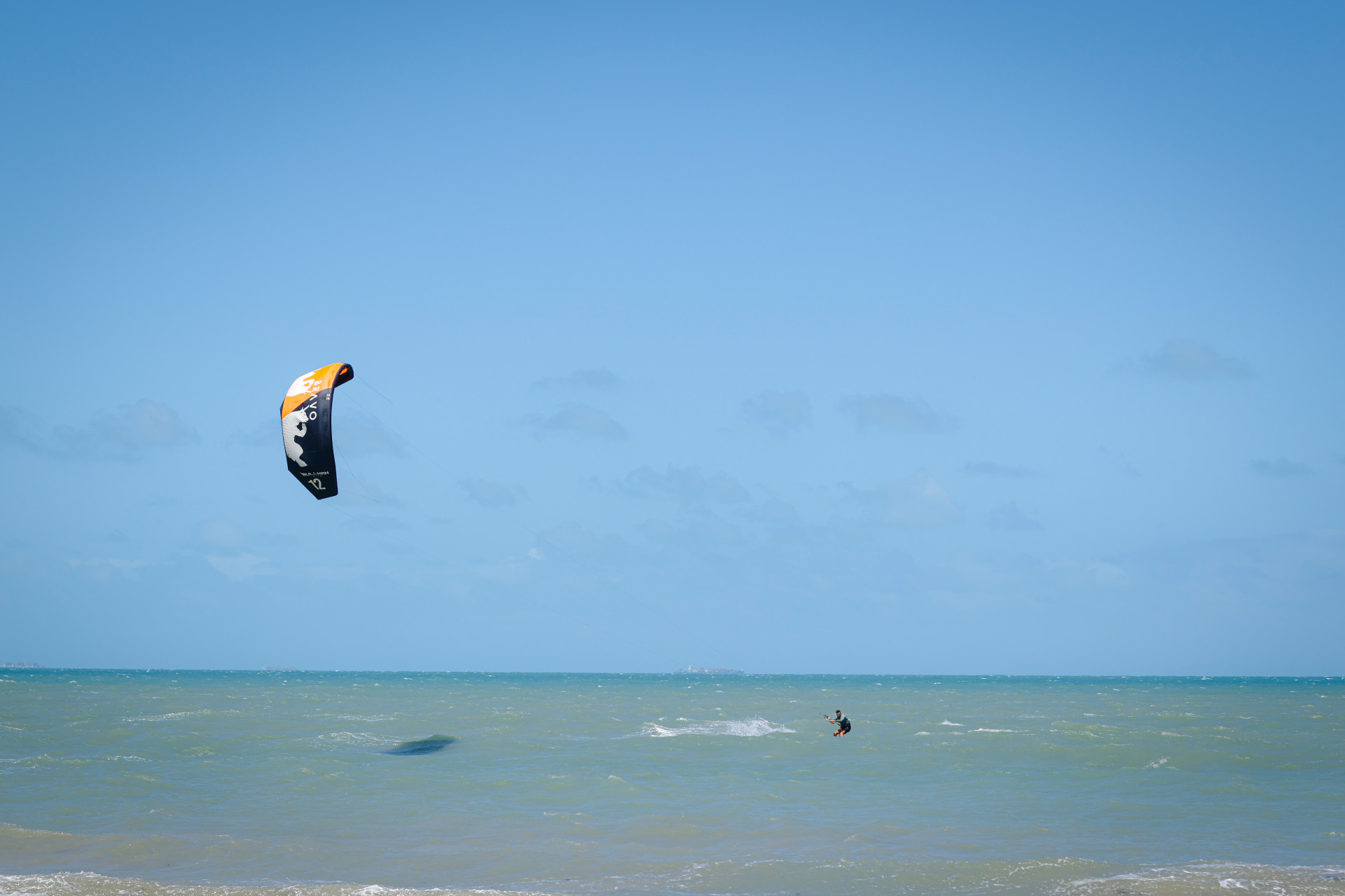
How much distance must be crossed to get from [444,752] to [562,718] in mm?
12372

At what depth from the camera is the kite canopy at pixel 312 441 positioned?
16812mm

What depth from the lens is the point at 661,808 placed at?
56.9 feet

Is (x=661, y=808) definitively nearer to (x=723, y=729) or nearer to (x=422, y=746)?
(x=422, y=746)

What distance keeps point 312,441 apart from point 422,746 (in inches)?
485

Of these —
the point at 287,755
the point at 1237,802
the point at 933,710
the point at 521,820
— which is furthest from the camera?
the point at 933,710

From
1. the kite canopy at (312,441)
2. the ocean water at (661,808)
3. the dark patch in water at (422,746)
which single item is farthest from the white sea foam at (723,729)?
the kite canopy at (312,441)

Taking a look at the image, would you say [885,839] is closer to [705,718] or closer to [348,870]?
[348,870]

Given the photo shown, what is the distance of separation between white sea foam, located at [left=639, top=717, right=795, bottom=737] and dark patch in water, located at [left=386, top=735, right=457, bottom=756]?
19.9 ft

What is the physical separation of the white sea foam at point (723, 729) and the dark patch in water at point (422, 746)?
605 cm

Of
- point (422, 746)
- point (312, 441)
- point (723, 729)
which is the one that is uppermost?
point (312, 441)

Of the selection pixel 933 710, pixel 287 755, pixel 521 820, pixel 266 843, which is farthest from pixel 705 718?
pixel 266 843

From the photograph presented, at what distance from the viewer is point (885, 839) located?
15086mm

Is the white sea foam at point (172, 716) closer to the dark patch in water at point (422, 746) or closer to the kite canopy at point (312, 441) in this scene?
the dark patch in water at point (422, 746)

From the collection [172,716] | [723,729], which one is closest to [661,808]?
[723,729]
